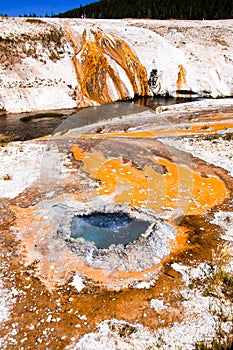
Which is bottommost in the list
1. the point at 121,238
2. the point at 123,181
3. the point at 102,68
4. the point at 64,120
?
the point at 121,238

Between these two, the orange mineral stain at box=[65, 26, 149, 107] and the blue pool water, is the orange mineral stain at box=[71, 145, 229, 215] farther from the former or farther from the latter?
the orange mineral stain at box=[65, 26, 149, 107]

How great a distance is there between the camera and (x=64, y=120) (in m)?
30.5

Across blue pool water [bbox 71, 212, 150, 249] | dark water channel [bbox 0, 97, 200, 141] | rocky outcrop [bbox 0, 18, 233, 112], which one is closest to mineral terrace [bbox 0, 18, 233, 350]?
blue pool water [bbox 71, 212, 150, 249]

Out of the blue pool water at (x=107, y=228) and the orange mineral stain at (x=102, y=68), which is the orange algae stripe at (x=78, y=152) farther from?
the orange mineral stain at (x=102, y=68)

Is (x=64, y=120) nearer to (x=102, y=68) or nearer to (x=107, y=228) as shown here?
(x=102, y=68)

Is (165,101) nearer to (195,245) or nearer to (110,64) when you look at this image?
(110,64)

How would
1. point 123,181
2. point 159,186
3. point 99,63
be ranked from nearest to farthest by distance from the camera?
point 159,186, point 123,181, point 99,63

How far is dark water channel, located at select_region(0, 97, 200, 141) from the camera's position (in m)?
25.7

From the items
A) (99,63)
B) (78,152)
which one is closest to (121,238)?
(78,152)

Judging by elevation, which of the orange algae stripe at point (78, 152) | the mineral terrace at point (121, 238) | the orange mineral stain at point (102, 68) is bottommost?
the mineral terrace at point (121, 238)

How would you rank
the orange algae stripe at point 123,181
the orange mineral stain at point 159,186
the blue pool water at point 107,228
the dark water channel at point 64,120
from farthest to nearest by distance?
the dark water channel at point 64,120 < the orange algae stripe at point 123,181 < the orange mineral stain at point 159,186 < the blue pool water at point 107,228

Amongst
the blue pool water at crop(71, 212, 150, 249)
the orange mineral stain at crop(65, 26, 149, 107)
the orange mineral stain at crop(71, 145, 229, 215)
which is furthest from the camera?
the orange mineral stain at crop(65, 26, 149, 107)

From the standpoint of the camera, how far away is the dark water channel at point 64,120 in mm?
25672

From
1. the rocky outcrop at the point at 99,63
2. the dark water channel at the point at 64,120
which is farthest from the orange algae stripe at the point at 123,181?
the rocky outcrop at the point at 99,63
